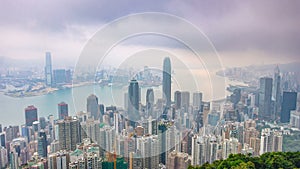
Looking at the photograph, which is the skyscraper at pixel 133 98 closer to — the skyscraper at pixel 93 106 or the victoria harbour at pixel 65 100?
the victoria harbour at pixel 65 100

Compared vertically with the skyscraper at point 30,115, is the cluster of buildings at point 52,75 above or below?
above

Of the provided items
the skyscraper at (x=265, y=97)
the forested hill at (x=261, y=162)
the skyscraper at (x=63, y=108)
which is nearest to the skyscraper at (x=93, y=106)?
the skyscraper at (x=63, y=108)

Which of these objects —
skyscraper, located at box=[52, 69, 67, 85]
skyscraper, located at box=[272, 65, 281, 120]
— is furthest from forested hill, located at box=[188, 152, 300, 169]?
skyscraper, located at box=[52, 69, 67, 85]

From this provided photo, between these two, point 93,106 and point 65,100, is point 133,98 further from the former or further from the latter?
point 65,100

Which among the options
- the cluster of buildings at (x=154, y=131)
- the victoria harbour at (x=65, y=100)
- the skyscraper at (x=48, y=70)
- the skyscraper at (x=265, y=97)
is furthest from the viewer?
the skyscraper at (x=265, y=97)

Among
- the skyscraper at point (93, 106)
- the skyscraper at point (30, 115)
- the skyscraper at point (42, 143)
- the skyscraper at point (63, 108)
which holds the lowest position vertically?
the skyscraper at point (42, 143)

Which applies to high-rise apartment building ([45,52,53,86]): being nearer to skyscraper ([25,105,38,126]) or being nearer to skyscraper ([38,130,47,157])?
skyscraper ([25,105,38,126])

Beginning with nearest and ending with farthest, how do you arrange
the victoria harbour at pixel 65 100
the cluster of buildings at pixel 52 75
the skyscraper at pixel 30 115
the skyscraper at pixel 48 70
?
the victoria harbour at pixel 65 100 < the cluster of buildings at pixel 52 75 < the skyscraper at pixel 48 70 < the skyscraper at pixel 30 115
